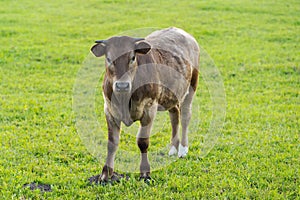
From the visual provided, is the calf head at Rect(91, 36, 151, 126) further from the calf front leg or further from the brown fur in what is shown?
the calf front leg

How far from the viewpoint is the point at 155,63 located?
6.57m

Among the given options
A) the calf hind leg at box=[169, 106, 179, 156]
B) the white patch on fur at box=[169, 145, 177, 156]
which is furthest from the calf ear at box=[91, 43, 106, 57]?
the white patch on fur at box=[169, 145, 177, 156]

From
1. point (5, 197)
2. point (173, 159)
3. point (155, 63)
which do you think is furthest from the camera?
point (173, 159)

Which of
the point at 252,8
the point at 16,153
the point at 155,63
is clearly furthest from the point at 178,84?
the point at 252,8

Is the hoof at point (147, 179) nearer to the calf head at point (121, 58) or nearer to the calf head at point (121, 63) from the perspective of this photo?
the calf head at point (121, 63)

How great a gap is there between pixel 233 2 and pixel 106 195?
63.4 feet

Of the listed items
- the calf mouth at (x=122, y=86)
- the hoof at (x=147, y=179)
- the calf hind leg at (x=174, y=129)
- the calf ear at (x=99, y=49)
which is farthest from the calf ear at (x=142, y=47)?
the calf hind leg at (x=174, y=129)

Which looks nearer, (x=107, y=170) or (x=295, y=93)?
(x=107, y=170)

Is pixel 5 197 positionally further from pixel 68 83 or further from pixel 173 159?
pixel 68 83

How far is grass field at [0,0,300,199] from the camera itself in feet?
21.7

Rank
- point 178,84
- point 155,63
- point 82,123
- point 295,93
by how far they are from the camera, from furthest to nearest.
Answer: point 295,93, point 82,123, point 178,84, point 155,63

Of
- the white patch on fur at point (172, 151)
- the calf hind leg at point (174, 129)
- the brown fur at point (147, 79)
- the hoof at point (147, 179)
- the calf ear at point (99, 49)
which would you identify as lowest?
the white patch on fur at point (172, 151)

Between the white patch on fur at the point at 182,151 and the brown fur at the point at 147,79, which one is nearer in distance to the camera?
the brown fur at the point at 147,79

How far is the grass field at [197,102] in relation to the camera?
6621mm
